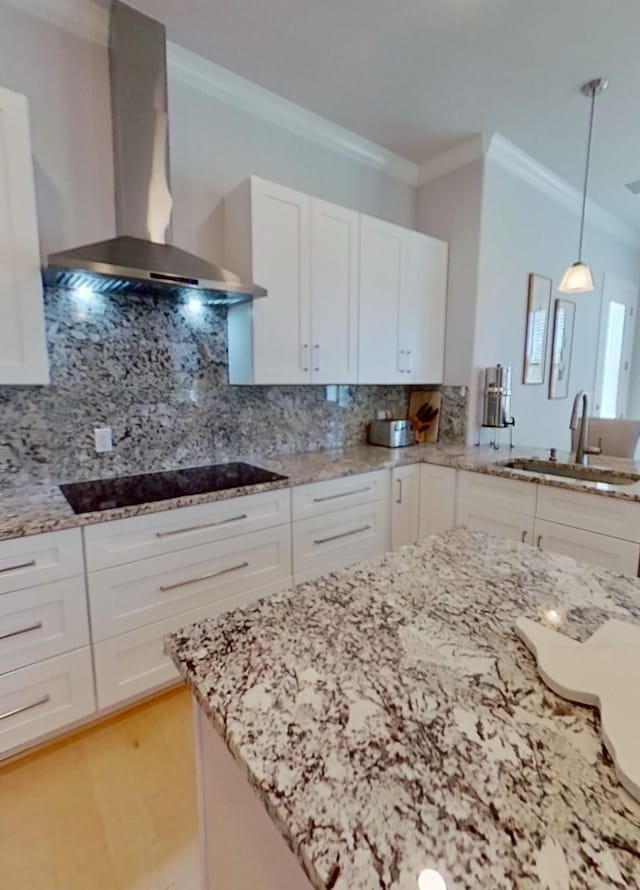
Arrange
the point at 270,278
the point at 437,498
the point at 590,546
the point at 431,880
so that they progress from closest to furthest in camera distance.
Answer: the point at 431,880, the point at 590,546, the point at 270,278, the point at 437,498

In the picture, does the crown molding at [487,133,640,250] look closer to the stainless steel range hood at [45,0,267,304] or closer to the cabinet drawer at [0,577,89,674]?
the stainless steel range hood at [45,0,267,304]

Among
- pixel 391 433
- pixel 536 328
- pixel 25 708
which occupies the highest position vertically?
pixel 536 328

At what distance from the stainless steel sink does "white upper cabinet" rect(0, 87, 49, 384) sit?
7.57 feet

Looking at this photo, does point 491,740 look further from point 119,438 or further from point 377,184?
point 377,184

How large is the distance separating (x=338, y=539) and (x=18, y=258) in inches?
71.1

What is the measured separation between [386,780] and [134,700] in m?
1.67

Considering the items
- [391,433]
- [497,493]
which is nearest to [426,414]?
[391,433]

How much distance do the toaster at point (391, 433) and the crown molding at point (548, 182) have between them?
5.87ft

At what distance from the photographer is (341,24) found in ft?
6.12

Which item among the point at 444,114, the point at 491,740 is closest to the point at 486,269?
the point at 444,114

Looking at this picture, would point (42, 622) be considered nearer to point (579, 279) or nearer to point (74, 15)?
point (74, 15)

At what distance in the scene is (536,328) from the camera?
11.2 feet

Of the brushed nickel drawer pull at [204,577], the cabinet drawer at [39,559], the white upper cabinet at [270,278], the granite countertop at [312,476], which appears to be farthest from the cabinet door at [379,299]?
the cabinet drawer at [39,559]

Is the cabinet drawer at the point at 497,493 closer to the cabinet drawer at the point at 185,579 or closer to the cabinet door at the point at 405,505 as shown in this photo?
the cabinet door at the point at 405,505
